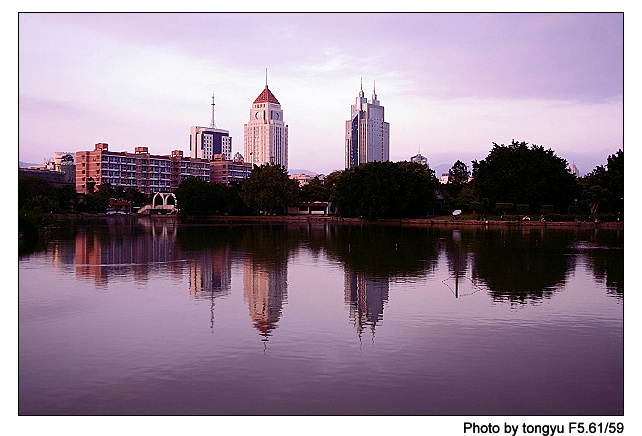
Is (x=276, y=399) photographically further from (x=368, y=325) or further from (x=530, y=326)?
(x=530, y=326)

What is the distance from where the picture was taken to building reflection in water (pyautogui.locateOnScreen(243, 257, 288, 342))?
1316cm

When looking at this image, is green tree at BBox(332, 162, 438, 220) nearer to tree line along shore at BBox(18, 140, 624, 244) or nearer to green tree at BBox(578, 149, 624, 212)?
tree line along shore at BBox(18, 140, 624, 244)

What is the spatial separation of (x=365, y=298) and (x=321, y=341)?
483cm

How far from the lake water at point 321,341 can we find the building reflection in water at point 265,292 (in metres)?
0.06

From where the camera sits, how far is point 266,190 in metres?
90.2

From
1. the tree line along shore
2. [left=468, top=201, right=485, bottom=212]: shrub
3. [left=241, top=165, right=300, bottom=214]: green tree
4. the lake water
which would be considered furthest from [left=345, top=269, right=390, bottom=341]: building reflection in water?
[left=241, top=165, right=300, bottom=214]: green tree

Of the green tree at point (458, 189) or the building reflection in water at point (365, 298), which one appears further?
the green tree at point (458, 189)

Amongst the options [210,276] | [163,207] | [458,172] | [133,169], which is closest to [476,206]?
[458,172]

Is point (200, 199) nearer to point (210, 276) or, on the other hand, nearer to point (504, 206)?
point (504, 206)

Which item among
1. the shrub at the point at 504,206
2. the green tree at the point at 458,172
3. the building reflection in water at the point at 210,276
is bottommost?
the building reflection in water at the point at 210,276

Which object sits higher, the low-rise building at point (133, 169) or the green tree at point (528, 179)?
the low-rise building at point (133, 169)

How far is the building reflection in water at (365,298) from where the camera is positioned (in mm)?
13180

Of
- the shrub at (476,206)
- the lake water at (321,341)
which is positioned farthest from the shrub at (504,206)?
the lake water at (321,341)

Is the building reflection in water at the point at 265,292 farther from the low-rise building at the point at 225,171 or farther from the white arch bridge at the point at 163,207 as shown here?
the low-rise building at the point at 225,171
